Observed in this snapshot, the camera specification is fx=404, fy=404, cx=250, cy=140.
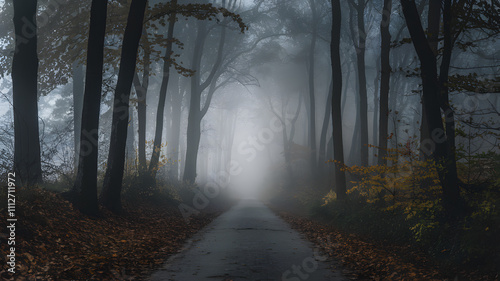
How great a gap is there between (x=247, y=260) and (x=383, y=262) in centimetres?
257

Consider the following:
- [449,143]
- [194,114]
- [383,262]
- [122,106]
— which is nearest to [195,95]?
[194,114]

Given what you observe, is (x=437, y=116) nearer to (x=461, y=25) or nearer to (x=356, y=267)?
(x=461, y=25)

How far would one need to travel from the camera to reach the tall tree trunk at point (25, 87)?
35.6 ft

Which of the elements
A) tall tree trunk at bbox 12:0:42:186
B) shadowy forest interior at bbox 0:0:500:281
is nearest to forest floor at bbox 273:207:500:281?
shadowy forest interior at bbox 0:0:500:281

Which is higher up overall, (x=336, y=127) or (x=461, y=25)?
(x=461, y=25)

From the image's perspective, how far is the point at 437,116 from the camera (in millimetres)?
9391

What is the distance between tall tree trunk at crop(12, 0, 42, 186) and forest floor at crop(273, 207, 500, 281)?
26.4ft

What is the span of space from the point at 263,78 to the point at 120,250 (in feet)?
110

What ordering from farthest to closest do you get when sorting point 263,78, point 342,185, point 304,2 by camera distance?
point 263,78, point 304,2, point 342,185

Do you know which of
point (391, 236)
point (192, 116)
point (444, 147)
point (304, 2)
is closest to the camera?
point (444, 147)

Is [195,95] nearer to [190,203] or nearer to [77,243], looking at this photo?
[190,203]

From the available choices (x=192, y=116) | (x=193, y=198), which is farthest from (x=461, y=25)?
(x=192, y=116)

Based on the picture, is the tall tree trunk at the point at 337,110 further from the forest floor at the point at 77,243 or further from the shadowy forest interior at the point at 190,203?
the forest floor at the point at 77,243

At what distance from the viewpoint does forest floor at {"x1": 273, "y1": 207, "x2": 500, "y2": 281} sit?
651 centimetres
